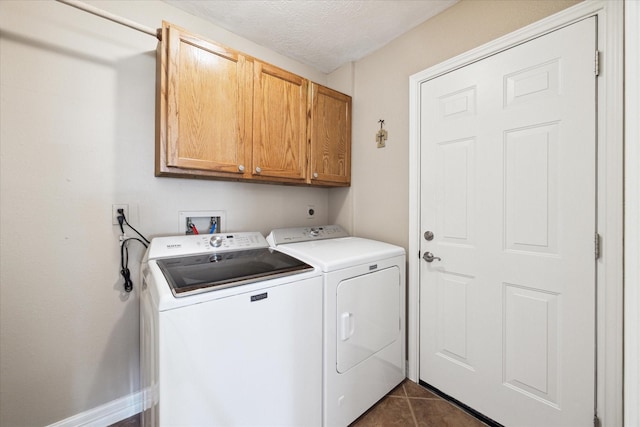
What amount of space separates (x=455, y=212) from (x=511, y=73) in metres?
0.80

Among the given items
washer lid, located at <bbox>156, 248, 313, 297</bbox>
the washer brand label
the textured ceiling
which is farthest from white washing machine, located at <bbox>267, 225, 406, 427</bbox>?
the textured ceiling

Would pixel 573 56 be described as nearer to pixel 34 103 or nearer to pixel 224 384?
pixel 224 384

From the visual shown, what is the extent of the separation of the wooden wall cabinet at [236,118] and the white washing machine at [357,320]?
0.54 m

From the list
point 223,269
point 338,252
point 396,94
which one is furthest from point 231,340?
point 396,94

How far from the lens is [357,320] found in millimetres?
1453

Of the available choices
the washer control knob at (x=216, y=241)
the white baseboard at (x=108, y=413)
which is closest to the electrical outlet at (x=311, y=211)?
the washer control knob at (x=216, y=241)

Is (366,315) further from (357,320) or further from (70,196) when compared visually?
(70,196)

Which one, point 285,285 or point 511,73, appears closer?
point 285,285

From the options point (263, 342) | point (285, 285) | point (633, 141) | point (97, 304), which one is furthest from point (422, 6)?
point (97, 304)

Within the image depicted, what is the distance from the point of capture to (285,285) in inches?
45.8

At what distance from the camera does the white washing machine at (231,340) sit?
0.90 meters

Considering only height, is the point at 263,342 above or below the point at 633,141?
below

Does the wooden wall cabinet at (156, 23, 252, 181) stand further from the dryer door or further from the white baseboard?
the white baseboard

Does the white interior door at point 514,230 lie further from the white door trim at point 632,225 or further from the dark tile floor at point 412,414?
the white door trim at point 632,225
